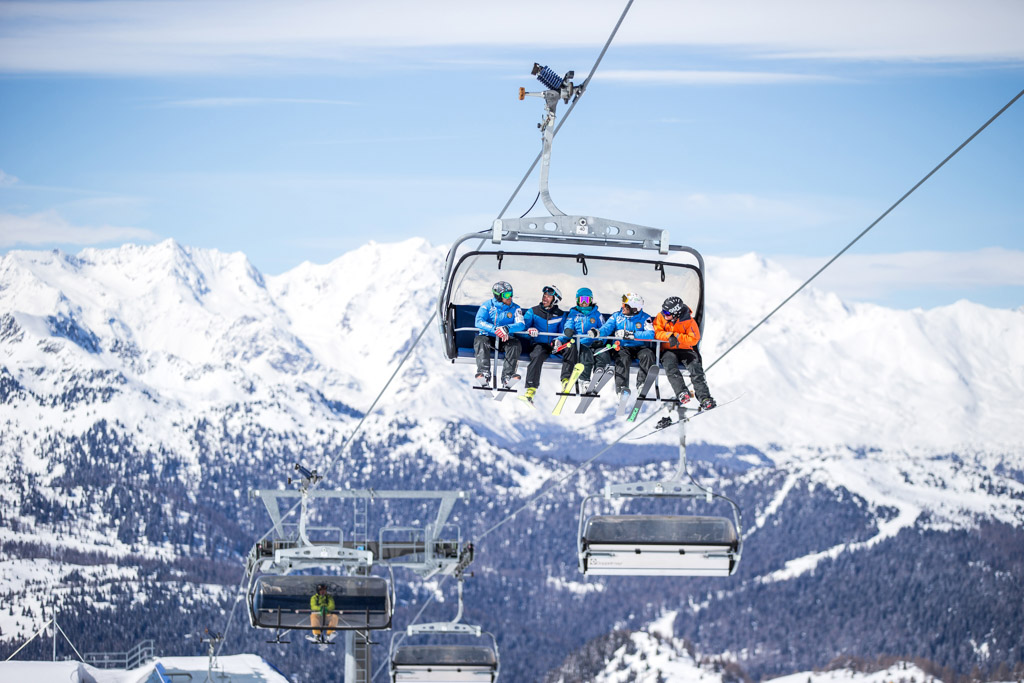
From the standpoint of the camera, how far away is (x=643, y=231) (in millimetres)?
21109

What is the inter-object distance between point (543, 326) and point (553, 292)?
1.94 ft

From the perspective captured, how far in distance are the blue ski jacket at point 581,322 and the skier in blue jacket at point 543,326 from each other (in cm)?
21

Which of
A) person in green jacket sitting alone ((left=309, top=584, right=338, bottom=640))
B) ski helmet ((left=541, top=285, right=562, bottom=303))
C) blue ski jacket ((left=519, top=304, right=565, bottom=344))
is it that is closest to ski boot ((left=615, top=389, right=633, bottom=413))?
blue ski jacket ((left=519, top=304, right=565, bottom=344))

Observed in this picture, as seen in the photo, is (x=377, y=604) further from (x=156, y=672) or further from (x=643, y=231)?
(x=156, y=672)

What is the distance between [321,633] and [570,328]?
11.7 m

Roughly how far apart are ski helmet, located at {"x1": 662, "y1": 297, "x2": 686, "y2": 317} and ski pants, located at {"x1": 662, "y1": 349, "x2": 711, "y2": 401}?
623mm

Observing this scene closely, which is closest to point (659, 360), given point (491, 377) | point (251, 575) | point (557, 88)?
point (491, 377)

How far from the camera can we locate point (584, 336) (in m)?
24.6

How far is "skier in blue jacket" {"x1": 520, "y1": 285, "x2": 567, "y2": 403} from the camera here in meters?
25.2

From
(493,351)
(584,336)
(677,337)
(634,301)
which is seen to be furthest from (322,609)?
(677,337)

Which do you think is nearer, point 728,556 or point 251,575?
point 728,556

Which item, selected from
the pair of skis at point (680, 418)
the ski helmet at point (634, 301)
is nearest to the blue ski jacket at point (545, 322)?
the ski helmet at point (634, 301)

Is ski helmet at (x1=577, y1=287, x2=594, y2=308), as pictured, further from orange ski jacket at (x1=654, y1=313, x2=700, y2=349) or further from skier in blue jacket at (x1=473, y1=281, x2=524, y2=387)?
orange ski jacket at (x1=654, y1=313, x2=700, y2=349)

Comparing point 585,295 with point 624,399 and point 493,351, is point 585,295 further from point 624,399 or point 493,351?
point 624,399
